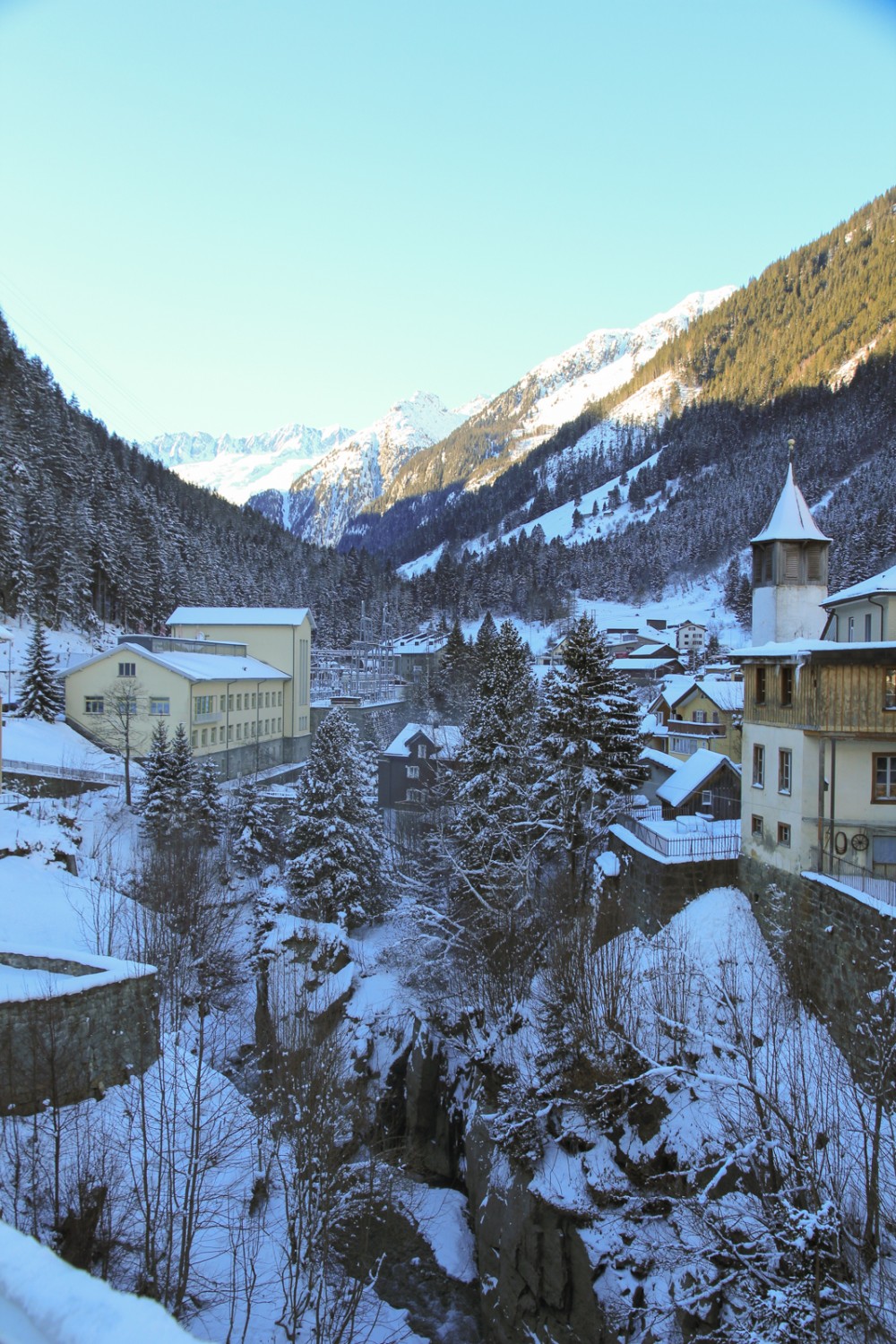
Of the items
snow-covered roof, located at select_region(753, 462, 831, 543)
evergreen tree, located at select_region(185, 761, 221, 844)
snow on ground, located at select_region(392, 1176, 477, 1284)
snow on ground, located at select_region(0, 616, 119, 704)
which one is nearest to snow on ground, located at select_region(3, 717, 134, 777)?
snow on ground, located at select_region(0, 616, 119, 704)

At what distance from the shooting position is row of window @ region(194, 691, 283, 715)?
149 ft

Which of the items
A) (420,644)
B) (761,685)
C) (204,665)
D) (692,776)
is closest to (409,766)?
(204,665)

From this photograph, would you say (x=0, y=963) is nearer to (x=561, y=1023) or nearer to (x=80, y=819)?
(x=561, y=1023)

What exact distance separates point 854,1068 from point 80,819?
101 feet

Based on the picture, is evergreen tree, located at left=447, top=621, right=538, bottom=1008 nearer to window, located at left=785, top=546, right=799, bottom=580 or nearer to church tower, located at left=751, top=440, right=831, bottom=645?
church tower, located at left=751, top=440, right=831, bottom=645

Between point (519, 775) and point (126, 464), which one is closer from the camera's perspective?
point (519, 775)

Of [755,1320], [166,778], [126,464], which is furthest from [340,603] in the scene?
[755,1320]

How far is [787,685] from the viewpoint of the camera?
2058 cm

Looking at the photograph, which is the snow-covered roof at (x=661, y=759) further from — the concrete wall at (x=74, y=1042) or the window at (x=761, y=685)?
the concrete wall at (x=74, y=1042)

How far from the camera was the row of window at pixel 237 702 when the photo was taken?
45562 millimetres

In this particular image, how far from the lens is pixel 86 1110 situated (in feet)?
40.0

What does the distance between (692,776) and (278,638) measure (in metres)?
39.4

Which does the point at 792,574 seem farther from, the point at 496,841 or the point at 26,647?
the point at 26,647

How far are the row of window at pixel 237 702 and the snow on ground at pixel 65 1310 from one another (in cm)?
4423
